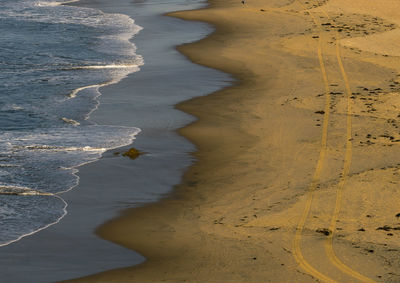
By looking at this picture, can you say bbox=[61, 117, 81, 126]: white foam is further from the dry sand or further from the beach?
the dry sand

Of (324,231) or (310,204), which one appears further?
(310,204)

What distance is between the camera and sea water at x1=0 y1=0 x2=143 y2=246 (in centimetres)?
1565

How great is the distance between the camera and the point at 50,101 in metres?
23.3

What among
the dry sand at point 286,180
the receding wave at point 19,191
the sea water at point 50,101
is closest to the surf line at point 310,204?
the dry sand at point 286,180

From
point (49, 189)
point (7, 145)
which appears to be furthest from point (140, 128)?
point (49, 189)

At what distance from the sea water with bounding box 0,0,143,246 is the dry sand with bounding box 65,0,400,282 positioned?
193 cm

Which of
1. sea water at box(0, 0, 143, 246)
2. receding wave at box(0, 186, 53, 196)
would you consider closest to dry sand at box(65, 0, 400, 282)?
sea water at box(0, 0, 143, 246)

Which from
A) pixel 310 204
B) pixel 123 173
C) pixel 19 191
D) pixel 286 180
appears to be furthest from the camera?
pixel 123 173

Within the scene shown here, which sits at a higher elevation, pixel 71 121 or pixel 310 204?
pixel 310 204

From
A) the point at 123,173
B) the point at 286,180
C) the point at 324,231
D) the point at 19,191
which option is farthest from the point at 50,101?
the point at 324,231

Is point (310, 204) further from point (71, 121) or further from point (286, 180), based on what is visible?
point (71, 121)

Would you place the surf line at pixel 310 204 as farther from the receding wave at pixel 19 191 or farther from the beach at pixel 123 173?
the receding wave at pixel 19 191

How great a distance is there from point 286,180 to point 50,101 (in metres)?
9.56

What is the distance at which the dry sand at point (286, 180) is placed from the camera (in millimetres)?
12398
